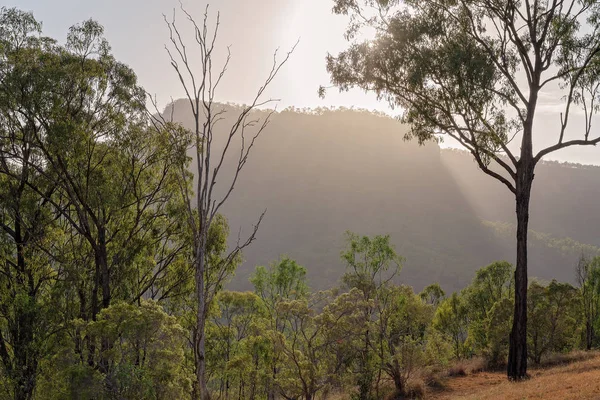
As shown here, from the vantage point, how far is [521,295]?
15.7 meters

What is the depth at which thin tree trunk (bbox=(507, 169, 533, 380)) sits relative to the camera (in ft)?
50.8

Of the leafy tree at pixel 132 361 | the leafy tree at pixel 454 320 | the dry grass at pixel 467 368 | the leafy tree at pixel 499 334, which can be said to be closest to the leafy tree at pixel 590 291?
the leafy tree at pixel 454 320

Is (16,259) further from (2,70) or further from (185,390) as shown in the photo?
(185,390)

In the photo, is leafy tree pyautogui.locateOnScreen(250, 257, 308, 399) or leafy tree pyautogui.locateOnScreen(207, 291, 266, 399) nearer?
leafy tree pyautogui.locateOnScreen(207, 291, 266, 399)

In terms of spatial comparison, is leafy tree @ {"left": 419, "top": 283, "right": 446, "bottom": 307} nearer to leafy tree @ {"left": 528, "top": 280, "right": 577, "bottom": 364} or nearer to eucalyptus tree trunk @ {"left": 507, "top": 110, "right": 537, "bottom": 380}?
leafy tree @ {"left": 528, "top": 280, "right": 577, "bottom": 364}

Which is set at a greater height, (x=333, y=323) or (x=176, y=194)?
(x=176, y=194)

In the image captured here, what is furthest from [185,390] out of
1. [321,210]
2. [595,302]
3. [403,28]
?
[321,210]

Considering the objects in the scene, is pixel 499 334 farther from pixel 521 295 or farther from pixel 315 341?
pixel 315 341

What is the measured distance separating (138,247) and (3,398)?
673 centimetres

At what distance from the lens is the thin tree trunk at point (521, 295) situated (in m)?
15.5

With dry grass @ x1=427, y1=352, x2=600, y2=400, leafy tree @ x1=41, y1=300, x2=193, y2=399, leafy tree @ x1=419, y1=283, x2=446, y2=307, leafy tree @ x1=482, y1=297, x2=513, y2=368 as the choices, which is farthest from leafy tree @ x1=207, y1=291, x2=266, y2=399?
leafy tree @ x1=41, y1=300, x2=193, y2=399

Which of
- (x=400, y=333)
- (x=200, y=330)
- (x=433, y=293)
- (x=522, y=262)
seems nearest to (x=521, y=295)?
(x=522, y=262)

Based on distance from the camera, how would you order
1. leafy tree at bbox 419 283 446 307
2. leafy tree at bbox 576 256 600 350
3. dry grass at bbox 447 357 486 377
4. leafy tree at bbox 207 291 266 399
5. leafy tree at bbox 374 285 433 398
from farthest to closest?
leafy tree at bbox 419 283 446 307 < leafy tree at bbox 576 256 600 350 < leafy tree at bbox 207 291 266 399 < dry grass at bbox 447 357 486 377 < leafy tree at bbox 374 285 433 398

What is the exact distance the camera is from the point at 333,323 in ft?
60.2
